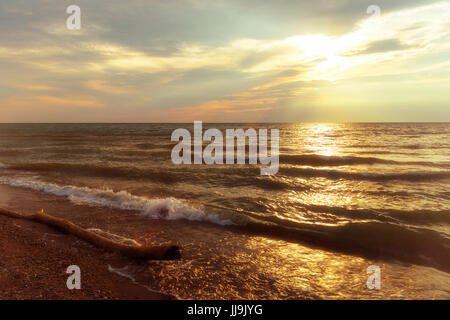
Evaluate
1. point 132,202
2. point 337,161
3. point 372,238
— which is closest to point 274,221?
point 372,238

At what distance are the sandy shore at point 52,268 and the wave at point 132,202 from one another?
275 centimetres

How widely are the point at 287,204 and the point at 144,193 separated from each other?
19.8ft

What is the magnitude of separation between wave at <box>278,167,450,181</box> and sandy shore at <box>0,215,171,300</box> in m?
12.3

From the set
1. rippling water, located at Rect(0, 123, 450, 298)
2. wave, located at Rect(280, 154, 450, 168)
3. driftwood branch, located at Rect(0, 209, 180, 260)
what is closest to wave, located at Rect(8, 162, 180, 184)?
rippling water, located at Rect(0, 123, 450, 298)

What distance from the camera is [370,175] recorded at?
1483 centimetres

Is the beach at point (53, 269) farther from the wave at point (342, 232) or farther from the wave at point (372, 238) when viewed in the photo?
the wave at point (372, 238)

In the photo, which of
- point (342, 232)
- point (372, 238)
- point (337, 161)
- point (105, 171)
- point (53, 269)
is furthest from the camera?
point (337, 161)

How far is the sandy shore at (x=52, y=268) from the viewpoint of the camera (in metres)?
3.90

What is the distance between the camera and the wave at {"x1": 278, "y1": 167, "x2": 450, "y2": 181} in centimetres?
1407

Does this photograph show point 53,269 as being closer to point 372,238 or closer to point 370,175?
point 372,238

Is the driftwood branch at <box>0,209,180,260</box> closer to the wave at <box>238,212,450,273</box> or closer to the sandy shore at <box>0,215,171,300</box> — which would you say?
the sandy shore at <box>0,215,171,300</box>

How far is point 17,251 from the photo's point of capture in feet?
16.9

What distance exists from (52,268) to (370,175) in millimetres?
15472
